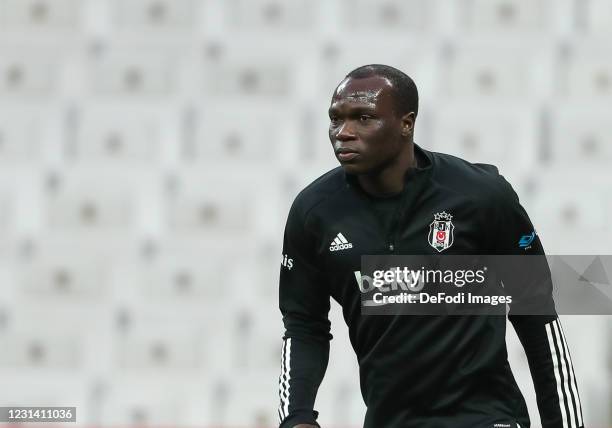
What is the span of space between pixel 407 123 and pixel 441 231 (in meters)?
0.37

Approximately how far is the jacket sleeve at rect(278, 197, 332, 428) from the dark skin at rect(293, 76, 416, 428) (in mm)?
354

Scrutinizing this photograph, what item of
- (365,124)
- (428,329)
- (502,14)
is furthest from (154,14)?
(428,329)

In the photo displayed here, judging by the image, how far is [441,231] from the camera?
12.5ft

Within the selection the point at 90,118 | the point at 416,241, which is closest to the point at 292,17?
the point at 90,118

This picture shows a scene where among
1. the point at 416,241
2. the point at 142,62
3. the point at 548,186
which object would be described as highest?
the point at 142,62

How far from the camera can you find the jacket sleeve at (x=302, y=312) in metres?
3.97

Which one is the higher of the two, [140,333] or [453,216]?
[140,333]

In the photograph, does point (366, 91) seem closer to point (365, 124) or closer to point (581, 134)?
point (365, 124)

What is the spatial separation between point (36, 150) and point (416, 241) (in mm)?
12167

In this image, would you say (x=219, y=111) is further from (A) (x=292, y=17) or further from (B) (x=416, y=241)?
(B) (x=416, y=241)

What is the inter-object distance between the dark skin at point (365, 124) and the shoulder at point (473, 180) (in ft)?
0.72

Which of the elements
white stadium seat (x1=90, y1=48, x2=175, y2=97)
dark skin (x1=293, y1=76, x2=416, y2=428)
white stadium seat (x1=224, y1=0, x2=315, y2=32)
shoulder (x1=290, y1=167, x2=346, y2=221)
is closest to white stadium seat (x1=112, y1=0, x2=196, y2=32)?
white stadium seat (x1=90, y1=48, x2=175, y2=97)

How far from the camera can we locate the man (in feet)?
12.3

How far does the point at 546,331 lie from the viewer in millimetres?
3801
